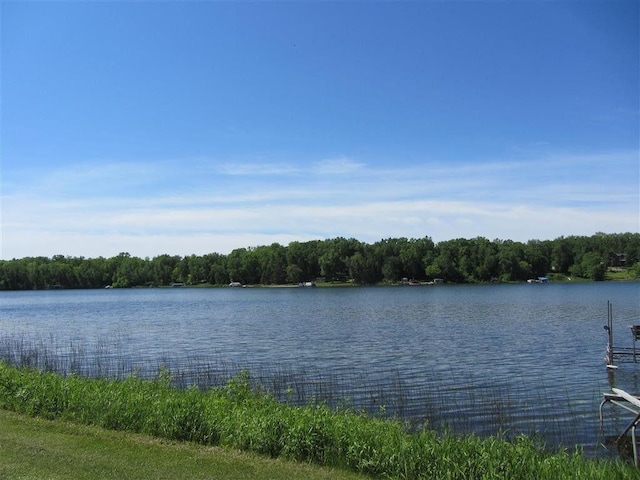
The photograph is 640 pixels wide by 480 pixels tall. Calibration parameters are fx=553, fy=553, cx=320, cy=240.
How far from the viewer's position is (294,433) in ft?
32.3

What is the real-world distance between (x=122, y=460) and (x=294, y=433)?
2.90 metres

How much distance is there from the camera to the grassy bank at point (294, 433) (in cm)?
862

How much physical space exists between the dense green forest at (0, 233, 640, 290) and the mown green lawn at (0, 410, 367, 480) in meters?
142

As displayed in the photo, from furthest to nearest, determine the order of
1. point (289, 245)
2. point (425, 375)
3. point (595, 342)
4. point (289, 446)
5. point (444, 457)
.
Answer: point (289, 245) → point (595, 342) → point (425, 375) → point (289, 446) → point (444, 457)

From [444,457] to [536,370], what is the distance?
15.6m

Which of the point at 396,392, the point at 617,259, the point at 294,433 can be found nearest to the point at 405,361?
the point at 396,392

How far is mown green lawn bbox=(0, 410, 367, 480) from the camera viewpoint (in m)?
8.47

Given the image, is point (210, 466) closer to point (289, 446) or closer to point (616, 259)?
point (289, 446)

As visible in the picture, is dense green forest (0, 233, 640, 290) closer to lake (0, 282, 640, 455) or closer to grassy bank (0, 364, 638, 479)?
lake (0, 282, 640, 455)

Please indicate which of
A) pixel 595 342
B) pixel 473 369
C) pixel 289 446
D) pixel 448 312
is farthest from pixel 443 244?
pixel 289 446

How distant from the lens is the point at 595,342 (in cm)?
3111

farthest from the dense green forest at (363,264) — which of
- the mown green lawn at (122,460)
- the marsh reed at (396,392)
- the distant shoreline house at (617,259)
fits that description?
the mown green lawn at (122,460)

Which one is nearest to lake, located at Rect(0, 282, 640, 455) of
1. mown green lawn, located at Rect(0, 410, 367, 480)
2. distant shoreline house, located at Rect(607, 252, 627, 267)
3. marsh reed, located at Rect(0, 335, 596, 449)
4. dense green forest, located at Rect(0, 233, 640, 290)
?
marsh reed, located at Rect(0, 335, 596, 449)

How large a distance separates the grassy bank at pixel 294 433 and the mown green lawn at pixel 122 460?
0.41 meters
